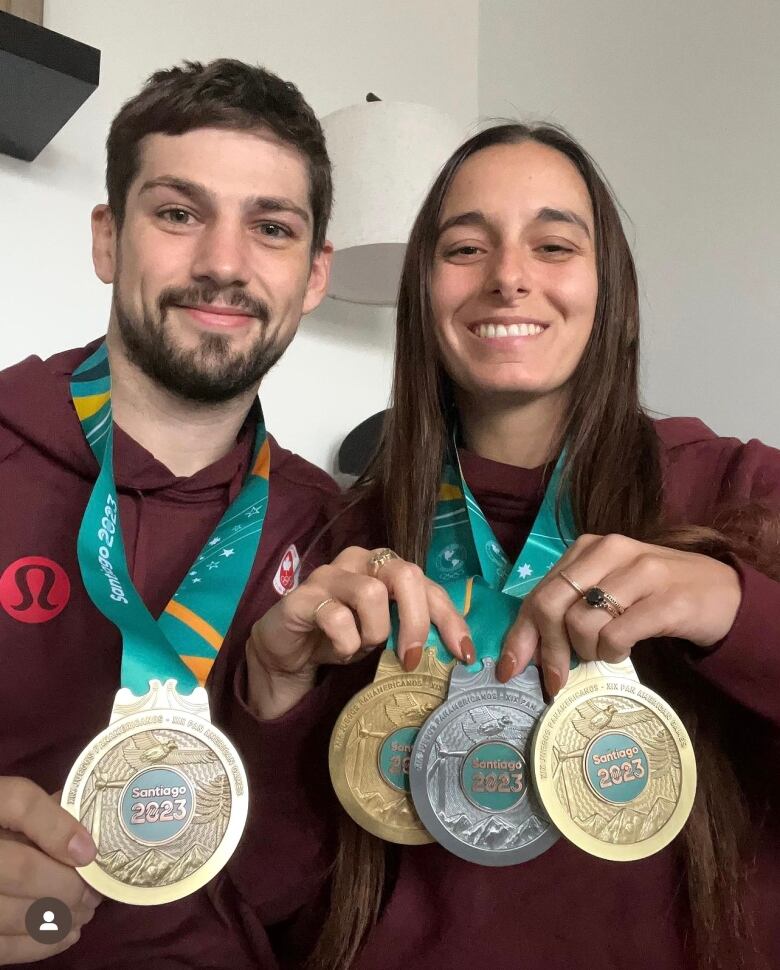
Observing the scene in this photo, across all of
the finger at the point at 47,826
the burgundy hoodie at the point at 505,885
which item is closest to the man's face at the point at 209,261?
the burgundy hoodie at the point at 505,885

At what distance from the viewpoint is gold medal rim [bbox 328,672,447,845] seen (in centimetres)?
77

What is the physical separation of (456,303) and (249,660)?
Answer: 1.64ft

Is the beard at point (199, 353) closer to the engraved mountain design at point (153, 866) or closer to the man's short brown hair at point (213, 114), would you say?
the man's short brown hair at point (213, 114)

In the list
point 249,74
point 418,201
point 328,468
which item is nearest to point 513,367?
point 249,74

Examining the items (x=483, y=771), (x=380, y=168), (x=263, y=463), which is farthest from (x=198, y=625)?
(x=380, y=168)

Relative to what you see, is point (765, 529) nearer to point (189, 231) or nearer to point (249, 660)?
point (249, 660)

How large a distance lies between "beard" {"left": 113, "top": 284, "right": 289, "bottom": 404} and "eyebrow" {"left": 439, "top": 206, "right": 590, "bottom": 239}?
0.28 meters

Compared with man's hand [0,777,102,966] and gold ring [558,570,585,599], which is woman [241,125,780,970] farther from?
man's hand [0,777,102,966]

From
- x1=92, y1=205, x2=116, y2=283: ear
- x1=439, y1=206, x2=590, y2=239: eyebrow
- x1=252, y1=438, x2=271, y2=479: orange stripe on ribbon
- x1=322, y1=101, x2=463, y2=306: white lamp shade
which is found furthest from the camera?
x1=322, y1=101, x2=463, y2=306: white lamp shade

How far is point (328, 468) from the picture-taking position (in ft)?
7.31

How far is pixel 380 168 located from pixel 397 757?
1.31 m

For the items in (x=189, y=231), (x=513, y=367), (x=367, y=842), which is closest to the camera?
(x=367, y=842)

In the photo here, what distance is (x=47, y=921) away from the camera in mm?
708

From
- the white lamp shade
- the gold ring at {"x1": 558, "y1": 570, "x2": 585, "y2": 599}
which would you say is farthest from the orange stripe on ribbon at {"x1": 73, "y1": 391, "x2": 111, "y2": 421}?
the white lamp shade
